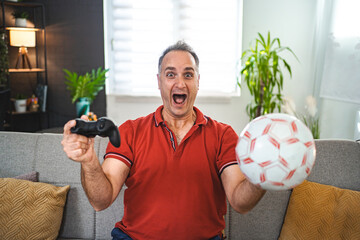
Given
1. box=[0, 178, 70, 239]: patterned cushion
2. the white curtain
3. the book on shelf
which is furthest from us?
the book on shelf

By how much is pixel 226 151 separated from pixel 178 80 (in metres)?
0.41

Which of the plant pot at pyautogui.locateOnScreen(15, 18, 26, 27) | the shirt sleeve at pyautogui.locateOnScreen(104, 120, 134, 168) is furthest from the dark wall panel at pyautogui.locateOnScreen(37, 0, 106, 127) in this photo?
the shirt sleeve at pyautogui.locateOnScreen(104, 120, 134, 168)

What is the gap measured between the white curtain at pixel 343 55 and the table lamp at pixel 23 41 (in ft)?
10.2

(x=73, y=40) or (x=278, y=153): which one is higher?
(x=73, y=40)

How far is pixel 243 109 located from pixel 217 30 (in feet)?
3.11

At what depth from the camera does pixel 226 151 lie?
55.8 inches

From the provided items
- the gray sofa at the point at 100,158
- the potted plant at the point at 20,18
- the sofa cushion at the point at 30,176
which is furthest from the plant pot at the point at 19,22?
the sofa cushion at the point at 30,176

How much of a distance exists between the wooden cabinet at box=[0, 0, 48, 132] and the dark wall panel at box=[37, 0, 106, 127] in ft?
0.34

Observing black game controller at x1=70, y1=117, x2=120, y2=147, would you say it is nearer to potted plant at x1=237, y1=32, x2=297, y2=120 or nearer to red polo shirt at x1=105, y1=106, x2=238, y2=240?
red polo shirt at x1=105, y1=106, x2=238, y2=240

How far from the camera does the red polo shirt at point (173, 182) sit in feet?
4.42

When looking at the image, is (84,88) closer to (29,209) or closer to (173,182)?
(29,209)

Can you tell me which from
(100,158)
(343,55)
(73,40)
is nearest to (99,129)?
(100,158)

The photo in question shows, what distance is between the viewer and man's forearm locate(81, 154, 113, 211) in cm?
112

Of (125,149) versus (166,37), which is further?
(166,37)
